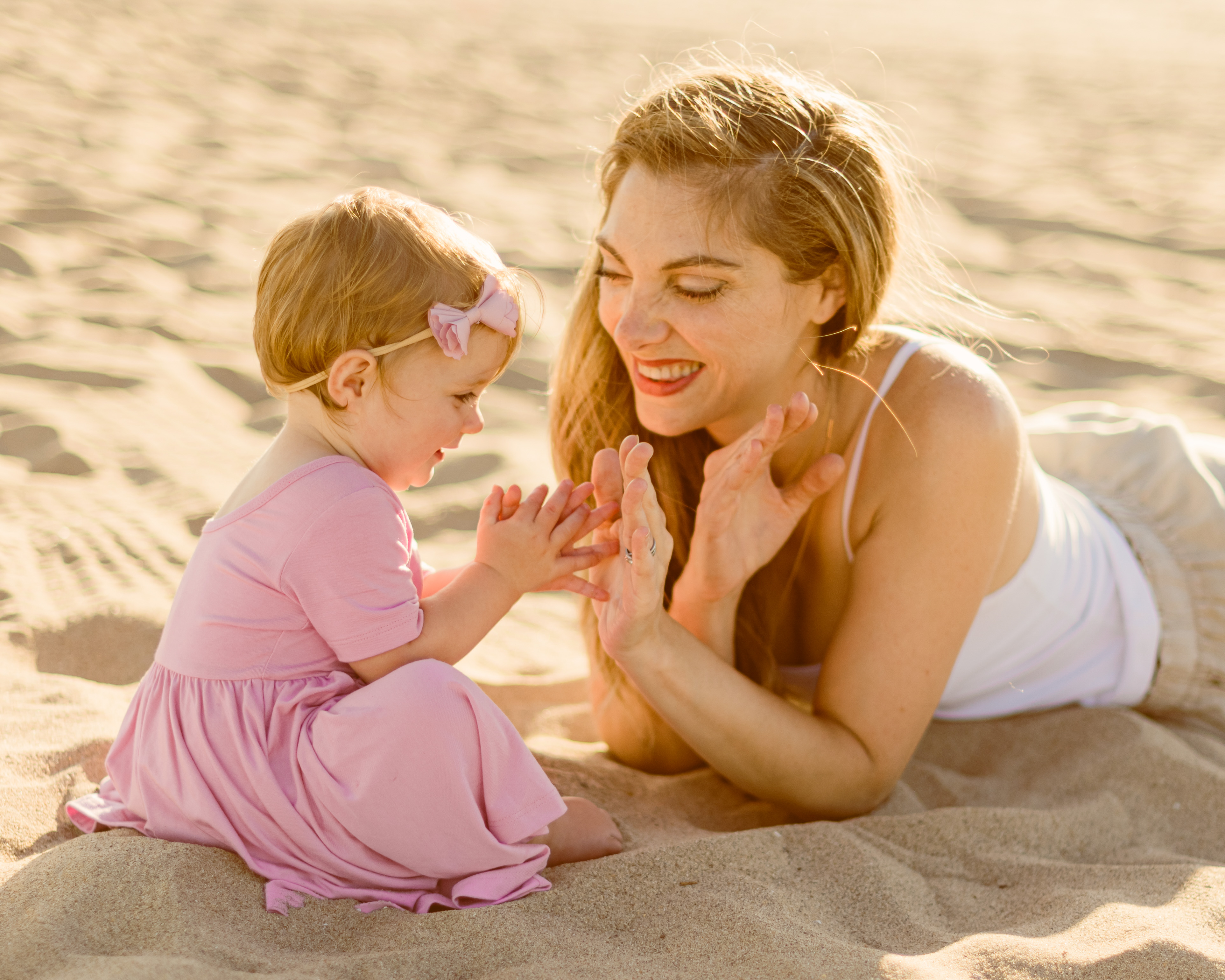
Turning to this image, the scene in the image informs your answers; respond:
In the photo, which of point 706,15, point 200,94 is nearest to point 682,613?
point 200,94

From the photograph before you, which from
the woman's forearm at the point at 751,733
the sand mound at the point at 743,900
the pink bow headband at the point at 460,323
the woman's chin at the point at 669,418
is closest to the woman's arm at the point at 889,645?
the woman's forearm at the point at 751,733

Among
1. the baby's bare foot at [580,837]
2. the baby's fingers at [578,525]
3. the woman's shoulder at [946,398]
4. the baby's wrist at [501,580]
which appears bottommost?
the baby's bare foot at [580,837]

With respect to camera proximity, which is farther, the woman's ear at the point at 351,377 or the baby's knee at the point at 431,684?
the woman's ear at the point at 351,377

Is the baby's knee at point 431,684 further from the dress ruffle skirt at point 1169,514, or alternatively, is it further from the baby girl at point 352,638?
the dress ruffle skirt at point 1169,514

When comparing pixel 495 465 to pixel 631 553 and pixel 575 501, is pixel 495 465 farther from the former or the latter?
pixel 631 553

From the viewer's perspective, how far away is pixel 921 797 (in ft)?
8.93

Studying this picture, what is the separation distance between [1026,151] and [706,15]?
1035cm

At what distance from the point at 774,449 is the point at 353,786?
107 cm

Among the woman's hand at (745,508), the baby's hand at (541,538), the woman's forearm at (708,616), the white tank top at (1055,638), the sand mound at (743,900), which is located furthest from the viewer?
the white tank top at (1055,638)

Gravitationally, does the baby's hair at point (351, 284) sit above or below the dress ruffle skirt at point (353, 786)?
above

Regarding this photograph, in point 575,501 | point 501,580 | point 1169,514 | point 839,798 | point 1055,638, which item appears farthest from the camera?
point 1169,514

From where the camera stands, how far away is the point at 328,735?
195 centimetres

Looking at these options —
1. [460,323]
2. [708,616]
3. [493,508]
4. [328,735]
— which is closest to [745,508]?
[708,616]

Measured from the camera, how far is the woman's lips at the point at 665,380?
2.45 m
